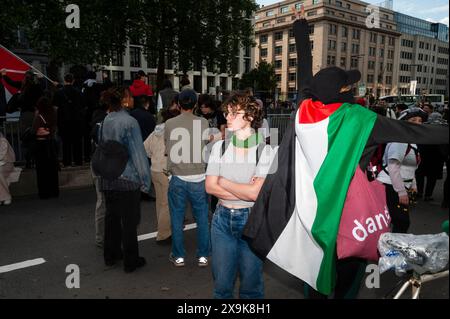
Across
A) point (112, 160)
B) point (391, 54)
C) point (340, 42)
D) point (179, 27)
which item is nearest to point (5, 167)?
point (112, 160)

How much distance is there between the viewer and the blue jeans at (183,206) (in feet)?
13.4

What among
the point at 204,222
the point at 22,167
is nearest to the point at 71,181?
the point at 22,167

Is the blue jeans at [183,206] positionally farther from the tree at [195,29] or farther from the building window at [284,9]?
the building window at [284,9]

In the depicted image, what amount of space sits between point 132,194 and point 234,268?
1723 millimetres

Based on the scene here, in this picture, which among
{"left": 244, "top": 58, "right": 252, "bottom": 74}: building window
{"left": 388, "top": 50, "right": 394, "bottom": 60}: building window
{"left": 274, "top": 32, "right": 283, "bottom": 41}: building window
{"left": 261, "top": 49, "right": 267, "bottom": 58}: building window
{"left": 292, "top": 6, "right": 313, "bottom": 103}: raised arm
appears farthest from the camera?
{"left": 388, "top": 50, "right": 394, "bottom": 60}: building window

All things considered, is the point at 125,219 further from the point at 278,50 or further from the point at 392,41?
the point at 392,41

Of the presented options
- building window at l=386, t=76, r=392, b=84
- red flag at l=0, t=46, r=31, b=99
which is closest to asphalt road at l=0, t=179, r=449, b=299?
red flag at l=0, t=46, r=31, b=99

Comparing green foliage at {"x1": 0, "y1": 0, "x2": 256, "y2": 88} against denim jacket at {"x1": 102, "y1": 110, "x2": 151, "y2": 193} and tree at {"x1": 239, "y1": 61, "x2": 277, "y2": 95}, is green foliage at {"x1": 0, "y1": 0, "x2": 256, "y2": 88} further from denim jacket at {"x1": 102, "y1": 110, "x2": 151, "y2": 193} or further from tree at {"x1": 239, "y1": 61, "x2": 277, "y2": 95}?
tree at {"x1": 239, "y1": 61, "x2": 277, "y2": 95}

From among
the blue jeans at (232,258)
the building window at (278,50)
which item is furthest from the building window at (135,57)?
the blue jeans at (232,258)

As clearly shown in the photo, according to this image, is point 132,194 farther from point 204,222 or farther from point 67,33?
point 67,33

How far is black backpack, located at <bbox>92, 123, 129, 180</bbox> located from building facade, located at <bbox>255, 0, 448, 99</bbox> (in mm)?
78340

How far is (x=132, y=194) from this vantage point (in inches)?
159

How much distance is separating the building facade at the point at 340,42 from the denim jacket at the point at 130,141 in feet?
257

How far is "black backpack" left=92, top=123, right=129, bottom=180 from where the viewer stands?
Answer: 389 centimetres
